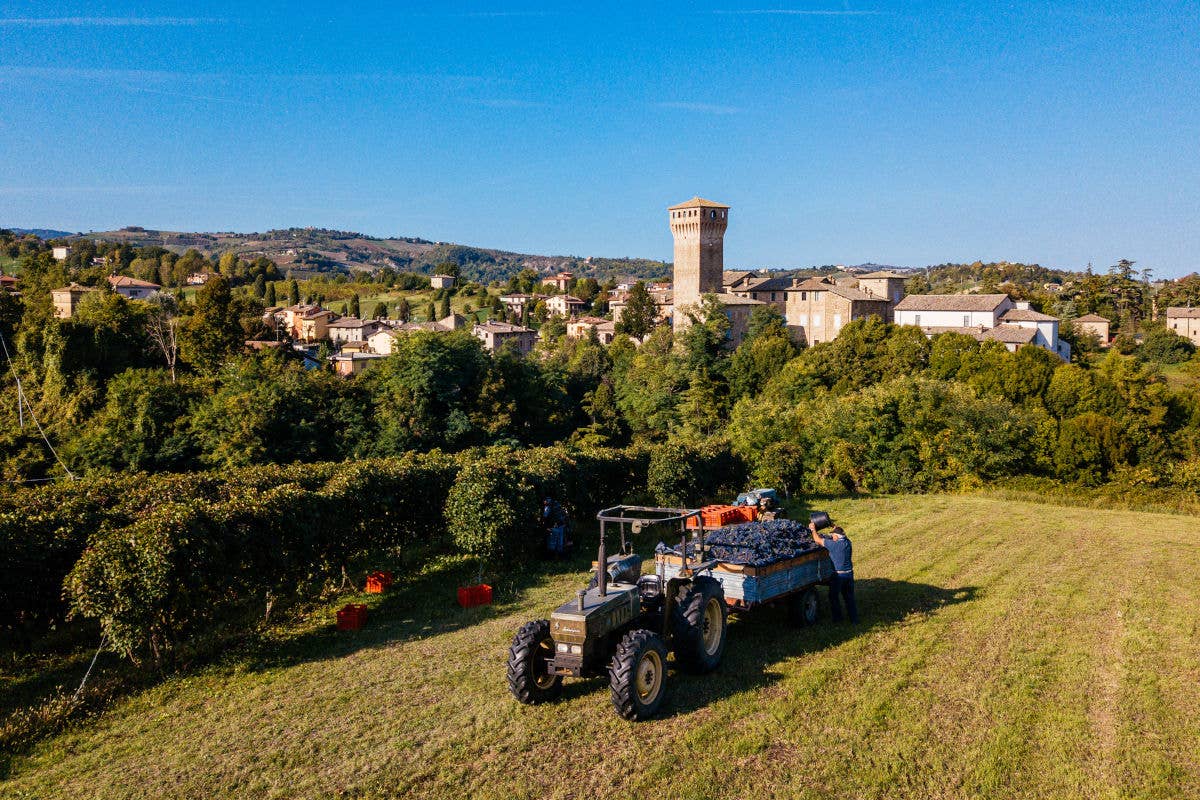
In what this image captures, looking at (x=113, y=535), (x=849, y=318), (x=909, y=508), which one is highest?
(x=849, y=318)

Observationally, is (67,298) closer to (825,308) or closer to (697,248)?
(697,248)

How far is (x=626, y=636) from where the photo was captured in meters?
9.15

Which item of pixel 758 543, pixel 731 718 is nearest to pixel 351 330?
pixel 758 543

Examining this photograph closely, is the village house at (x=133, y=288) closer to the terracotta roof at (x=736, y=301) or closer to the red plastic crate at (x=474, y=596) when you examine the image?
the terracotta roof at (x=736, y=301)

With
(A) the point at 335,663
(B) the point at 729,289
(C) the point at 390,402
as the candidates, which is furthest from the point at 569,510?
(B) the point at 729,289

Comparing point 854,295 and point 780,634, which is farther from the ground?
point 854,295

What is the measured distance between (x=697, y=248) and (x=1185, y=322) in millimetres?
51458

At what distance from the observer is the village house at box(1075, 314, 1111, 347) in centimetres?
8021

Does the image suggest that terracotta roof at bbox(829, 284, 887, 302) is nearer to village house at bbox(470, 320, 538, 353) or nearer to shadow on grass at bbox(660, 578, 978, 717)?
village house at bbox(470, 320, 538, 353)

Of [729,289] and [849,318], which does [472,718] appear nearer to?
[849,318]

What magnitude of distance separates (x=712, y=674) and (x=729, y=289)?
80420mm

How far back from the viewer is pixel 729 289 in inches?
3474

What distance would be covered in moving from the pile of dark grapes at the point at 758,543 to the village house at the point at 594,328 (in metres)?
84.2

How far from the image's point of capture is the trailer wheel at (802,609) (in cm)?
1203
